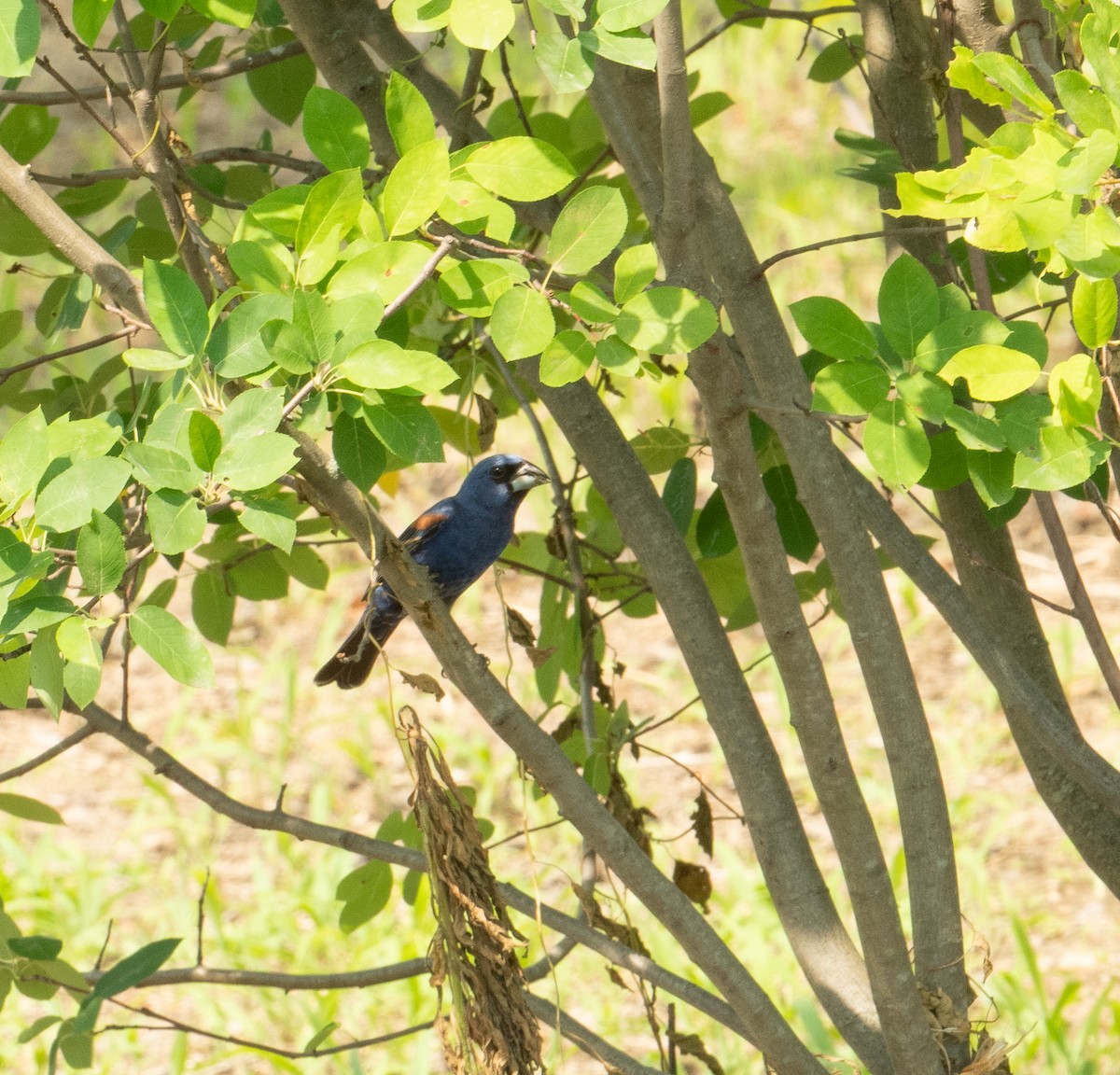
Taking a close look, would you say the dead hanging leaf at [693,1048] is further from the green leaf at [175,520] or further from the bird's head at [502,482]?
the bird's head at [502,482]

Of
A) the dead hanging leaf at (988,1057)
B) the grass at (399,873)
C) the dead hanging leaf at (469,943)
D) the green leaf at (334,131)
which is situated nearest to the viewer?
the green leaf at (334,131)

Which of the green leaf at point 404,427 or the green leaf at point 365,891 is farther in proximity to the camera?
the green leaf at point 365,891

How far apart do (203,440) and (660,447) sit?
1.14m

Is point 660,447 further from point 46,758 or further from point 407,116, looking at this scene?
point 46,758

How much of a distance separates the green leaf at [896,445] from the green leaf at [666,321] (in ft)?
0.57

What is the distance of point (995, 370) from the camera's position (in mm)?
1169

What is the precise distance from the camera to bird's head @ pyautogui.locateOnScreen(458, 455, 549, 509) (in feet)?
10.8

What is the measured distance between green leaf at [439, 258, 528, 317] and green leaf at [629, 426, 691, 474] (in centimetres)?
81

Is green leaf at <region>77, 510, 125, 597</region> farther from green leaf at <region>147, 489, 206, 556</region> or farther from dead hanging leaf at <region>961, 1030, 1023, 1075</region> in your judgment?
dead hanging leaf at <region>961, 1030, 1023, 1075</region>

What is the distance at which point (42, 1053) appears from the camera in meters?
3.45

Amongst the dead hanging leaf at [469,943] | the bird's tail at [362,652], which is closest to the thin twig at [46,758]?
the dead hanging leaf at [469,943]

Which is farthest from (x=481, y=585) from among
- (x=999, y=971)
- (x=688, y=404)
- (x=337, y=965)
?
(x=999, y=971)

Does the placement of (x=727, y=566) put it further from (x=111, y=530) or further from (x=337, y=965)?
(x=337, y=965)

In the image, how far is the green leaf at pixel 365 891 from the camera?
2250 mm
